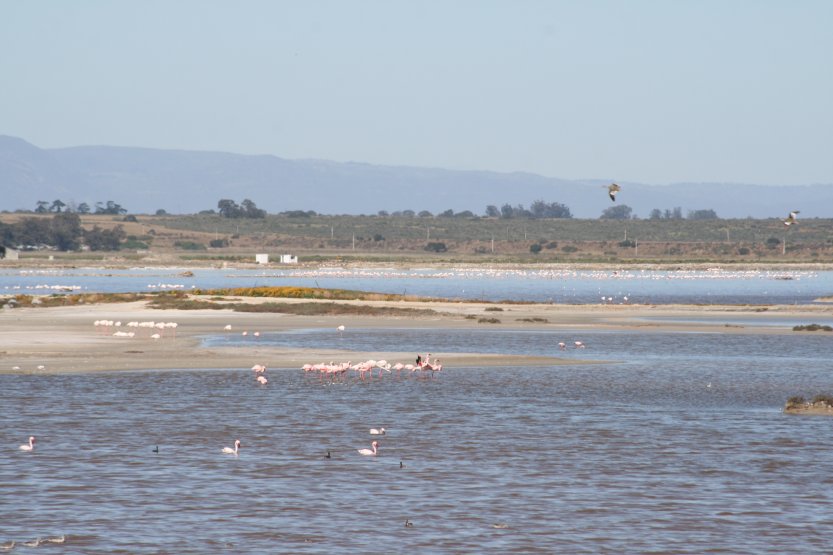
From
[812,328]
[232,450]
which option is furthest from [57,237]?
[232,450]

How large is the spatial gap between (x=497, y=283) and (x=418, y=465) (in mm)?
82064

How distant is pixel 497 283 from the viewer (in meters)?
100

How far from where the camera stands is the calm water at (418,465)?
47.7ft

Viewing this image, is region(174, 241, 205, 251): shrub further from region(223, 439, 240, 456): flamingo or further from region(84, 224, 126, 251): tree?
region(223, 439, 240, 456): flamingo

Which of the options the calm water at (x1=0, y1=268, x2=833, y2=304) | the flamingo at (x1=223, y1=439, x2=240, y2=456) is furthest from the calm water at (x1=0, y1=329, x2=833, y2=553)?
the calm water at (x1=0, y1=268, x2=833, y2=304)

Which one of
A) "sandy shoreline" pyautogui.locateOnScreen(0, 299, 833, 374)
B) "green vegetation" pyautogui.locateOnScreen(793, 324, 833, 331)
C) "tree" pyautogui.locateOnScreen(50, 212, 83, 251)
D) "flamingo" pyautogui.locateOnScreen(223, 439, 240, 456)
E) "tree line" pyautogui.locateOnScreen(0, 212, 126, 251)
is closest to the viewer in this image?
"flamingo" pyautogui.locateOnScreen(223, 439, 240, 456)

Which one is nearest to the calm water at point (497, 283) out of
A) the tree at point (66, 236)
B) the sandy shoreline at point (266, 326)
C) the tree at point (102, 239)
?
the sandy shoreline at point (266, 326)

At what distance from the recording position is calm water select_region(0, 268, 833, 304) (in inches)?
3041

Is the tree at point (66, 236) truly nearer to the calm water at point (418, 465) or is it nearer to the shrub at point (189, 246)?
the shrub at point (189, 246)

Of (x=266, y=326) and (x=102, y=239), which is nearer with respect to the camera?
(x=266, y=326)

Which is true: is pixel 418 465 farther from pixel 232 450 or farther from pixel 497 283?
pixel 497 283

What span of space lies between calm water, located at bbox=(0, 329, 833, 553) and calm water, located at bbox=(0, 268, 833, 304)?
43.2 metres

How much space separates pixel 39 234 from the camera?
6698 inches

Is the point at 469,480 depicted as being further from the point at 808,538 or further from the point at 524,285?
the point at 524,285
